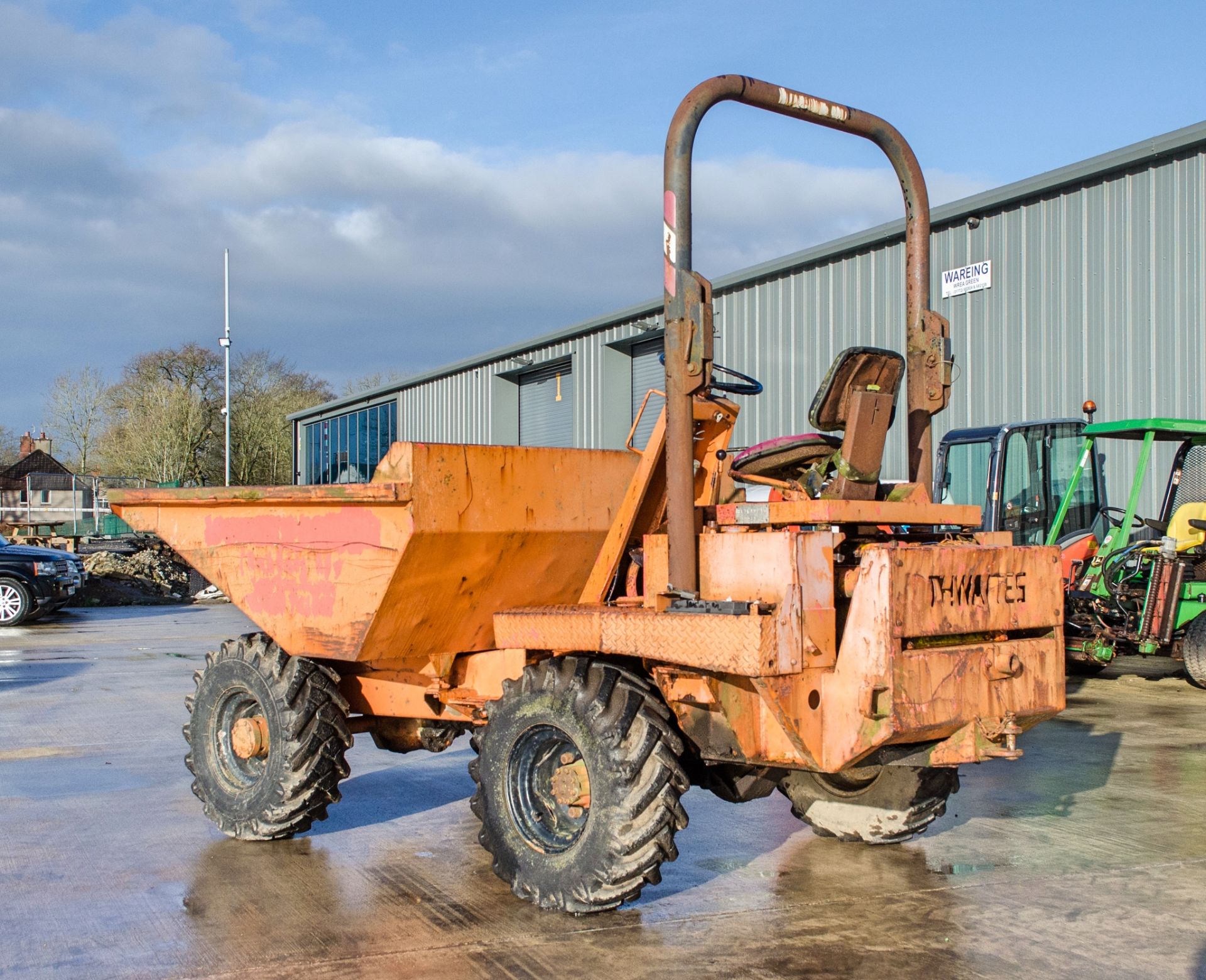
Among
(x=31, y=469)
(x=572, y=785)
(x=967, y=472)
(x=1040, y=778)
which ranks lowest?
(x=1040, y=778)

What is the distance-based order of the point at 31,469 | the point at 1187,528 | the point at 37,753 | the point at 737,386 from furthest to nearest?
the point at 31,469 < the point at 1187,528 < the point at 37,753 < the point at 737,386

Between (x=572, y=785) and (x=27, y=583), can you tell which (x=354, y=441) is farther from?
(x=572, y=785)

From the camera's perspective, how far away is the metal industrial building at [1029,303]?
562 inches

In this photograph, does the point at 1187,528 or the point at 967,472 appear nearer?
the point at 1187,528

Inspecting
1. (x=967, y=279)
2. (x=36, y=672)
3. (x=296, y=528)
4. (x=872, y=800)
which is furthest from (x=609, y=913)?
(x=967, y=279)

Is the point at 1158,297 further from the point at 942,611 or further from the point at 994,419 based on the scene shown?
the point at 942,611

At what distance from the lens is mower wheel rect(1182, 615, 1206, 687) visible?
11234 millimetres

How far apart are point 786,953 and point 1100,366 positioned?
1259 centimetres

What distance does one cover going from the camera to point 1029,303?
52.6 ft

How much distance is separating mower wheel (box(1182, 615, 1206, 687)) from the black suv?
54.7 feet

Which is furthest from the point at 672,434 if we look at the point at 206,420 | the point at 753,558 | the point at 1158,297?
the point at 206,420

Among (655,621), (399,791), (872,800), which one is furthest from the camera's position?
(399,791)

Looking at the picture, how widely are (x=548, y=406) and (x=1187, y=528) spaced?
18474 mm

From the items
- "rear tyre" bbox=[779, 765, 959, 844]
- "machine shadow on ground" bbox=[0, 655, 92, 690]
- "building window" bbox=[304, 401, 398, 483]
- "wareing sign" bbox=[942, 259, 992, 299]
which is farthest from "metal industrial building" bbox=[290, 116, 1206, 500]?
"building window" bbox=[304, 401, 398, 483]
